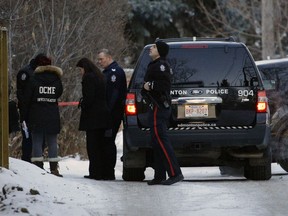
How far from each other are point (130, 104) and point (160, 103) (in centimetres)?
63

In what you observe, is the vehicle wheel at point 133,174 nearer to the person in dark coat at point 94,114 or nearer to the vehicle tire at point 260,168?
the person in dark coat at point 94,114

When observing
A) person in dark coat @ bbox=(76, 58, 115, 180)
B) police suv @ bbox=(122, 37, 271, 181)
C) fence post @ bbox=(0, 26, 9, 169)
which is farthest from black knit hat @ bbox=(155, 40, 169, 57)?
fence post @ bbox=(0, 26, 9, 169)

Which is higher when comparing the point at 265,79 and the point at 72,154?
the point at 265,79

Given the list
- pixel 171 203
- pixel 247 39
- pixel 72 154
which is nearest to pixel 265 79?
pixel 171 203

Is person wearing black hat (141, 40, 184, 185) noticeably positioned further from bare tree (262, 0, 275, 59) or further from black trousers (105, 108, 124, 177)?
bare tree (262, 0, 275, 59)

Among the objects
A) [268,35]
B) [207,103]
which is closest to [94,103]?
[207,103]

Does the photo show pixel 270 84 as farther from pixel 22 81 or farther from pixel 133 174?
pixel 22 81

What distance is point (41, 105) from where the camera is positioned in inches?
599

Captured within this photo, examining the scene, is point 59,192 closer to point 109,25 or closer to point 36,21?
point 36,21

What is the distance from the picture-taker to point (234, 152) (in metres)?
14.9

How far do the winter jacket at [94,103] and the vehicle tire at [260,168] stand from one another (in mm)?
1976

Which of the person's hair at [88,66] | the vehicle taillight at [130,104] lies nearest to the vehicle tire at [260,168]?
the vehicle taillight at [130,104]

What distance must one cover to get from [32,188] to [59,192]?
1.93ft

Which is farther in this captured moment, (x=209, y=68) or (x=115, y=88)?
(x=115, y=88)
